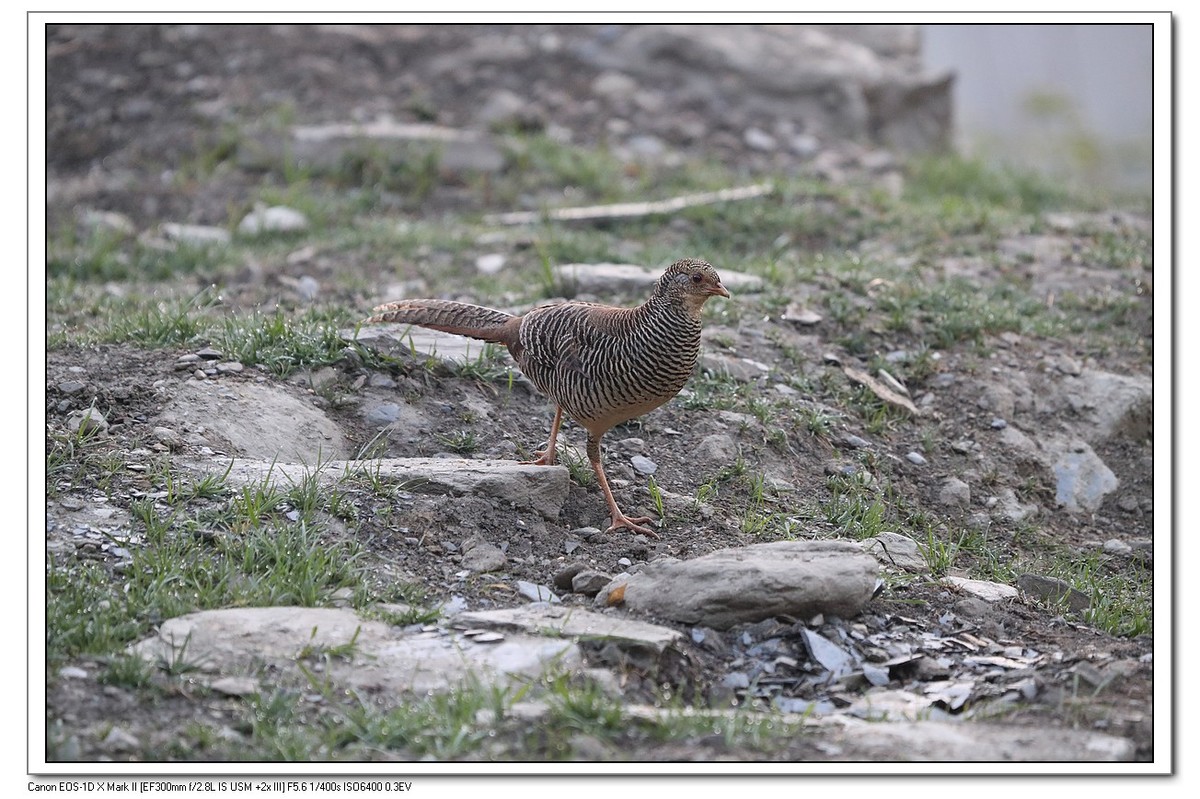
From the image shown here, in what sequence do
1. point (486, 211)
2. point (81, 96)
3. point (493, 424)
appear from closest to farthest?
point (493, 424) → point (486, 211) → point (81, 96)

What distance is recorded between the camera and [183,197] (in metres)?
9.48

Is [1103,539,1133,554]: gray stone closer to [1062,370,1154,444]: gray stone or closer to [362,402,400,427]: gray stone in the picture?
[1062,370,1154,444]: gray stone

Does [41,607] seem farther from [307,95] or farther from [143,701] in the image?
[307,95]

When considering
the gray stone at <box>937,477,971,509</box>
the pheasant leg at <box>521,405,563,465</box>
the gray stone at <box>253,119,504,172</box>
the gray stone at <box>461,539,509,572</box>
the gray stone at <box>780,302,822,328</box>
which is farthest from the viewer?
the gray stone at <box>253,119,504,172</box>

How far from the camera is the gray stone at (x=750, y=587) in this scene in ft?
13.2

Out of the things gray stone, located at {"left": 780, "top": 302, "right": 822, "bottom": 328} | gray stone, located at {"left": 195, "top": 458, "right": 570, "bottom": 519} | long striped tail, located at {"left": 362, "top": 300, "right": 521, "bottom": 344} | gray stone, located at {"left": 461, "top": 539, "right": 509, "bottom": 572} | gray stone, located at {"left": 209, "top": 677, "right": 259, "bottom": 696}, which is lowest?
gray stone, located at {"left": 209, "top": 677, "right": 259, "bottom": 696}

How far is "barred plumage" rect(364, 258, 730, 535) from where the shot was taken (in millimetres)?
4676

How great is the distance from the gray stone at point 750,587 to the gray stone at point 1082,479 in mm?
2111

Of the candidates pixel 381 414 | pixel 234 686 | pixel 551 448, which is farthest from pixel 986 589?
pixel 234 686

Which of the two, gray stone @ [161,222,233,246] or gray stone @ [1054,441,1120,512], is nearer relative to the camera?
gray stone @ [1054,441,1120,512]

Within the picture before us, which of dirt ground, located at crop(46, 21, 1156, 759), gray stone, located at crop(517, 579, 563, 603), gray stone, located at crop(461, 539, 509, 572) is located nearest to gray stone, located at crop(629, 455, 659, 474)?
dirt ground, located at crop(46, 21, 1156, 759)

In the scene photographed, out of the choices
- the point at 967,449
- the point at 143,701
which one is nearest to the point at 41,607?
the point at 143,701

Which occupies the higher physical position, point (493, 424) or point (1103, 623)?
point (493, 424)

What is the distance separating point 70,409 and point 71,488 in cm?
63
